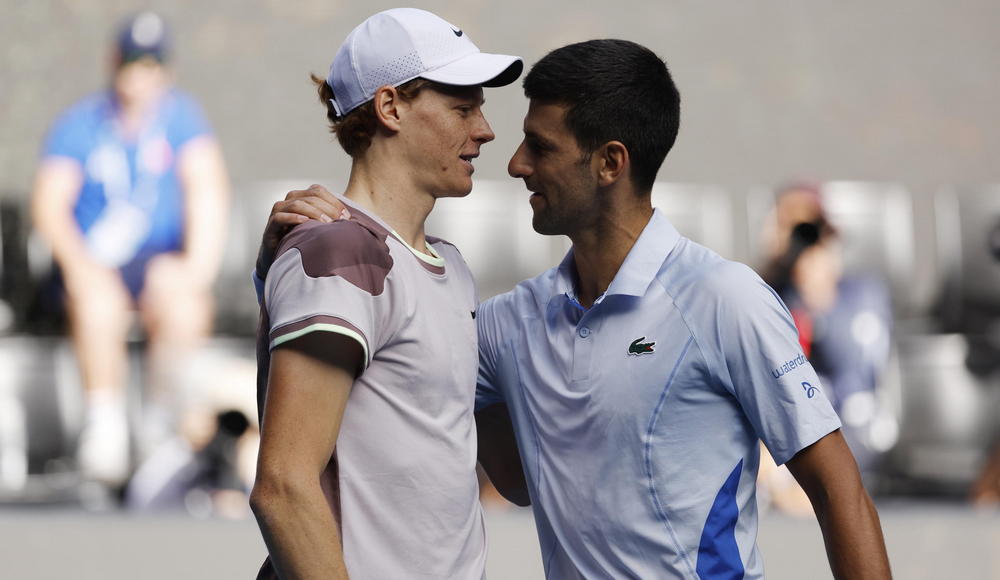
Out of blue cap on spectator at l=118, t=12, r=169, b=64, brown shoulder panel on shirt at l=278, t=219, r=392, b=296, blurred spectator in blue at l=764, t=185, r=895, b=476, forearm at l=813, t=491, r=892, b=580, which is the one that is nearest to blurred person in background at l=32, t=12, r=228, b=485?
blue cap on spectator at l=118, t=12, r=169, b=64

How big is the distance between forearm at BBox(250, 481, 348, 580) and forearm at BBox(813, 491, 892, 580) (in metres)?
0.76

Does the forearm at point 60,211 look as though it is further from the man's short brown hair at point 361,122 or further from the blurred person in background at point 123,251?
the man's short brown hair at point 361,122

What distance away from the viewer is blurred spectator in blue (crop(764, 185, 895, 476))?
19.9ft

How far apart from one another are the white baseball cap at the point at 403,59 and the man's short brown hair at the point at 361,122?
0.05 feet

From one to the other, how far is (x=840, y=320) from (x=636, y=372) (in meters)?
4.41

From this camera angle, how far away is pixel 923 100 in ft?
21.7

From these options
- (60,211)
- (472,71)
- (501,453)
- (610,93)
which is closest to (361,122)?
(472,71)

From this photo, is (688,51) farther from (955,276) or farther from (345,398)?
(345,398)

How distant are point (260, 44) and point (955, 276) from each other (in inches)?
144

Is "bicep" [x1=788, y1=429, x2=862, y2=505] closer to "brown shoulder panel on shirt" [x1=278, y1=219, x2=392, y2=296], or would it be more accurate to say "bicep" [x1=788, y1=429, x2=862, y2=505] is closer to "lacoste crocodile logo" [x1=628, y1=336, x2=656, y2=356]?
"lacoste crocodile logo" [x1=628, y1=336, x2=656, y2=356]

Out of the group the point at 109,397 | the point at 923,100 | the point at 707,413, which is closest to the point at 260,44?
the point at 109,397

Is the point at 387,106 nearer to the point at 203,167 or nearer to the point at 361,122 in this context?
the point at 361,122

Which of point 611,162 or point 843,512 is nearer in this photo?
point 843,512

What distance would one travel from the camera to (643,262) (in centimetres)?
209
